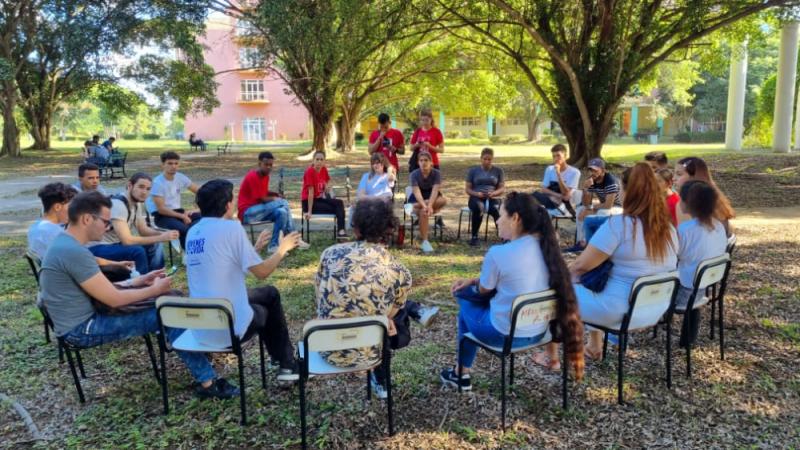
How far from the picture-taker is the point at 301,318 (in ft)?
16.4

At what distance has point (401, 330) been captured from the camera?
3381mm

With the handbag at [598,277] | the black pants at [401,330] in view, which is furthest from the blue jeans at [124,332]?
the handbag at [598,277]

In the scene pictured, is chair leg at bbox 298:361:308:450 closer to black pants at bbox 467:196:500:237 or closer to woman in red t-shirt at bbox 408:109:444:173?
black pants at bbox 467:196:500:237

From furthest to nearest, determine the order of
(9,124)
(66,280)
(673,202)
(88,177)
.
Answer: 1. (9,124)
2. (88,177)
3. (673,202)
4. (66,280)

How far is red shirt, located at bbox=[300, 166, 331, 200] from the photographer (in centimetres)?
762

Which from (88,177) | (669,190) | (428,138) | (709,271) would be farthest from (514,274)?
(428,138)

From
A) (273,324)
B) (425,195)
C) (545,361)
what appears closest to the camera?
(273,324)

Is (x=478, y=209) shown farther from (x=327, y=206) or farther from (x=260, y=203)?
(x=260, y=203)

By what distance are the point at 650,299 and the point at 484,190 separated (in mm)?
4517

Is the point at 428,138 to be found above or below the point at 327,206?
above

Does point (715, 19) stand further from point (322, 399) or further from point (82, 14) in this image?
point (82, 14)

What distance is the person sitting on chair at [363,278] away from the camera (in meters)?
3.05

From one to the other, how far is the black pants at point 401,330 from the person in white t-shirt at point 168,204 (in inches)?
148

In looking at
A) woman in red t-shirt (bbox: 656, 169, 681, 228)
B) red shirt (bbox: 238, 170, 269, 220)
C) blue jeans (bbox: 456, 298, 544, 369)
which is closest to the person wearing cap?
woman in red t-shirt (bbox: 656, 169, 681, 228)
